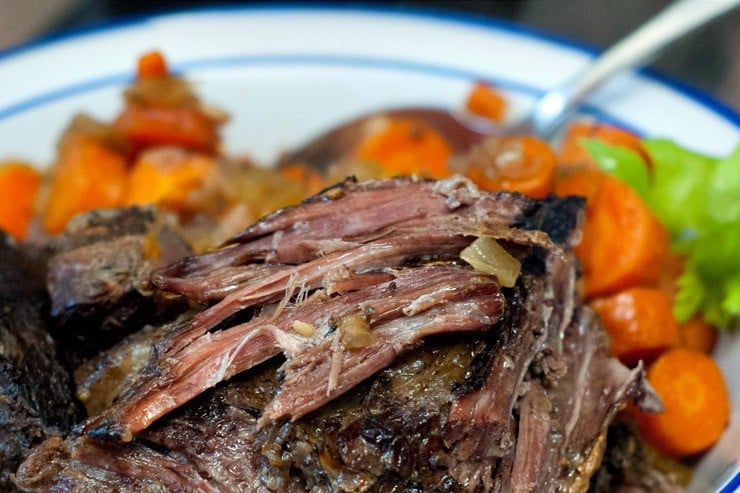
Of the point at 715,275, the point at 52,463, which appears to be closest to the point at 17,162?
the point at 52,463

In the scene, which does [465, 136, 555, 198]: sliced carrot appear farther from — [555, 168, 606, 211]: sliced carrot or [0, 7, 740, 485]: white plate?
[0, 7, 740, 485]: white plate

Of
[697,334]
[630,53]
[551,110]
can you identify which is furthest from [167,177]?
[697,334]

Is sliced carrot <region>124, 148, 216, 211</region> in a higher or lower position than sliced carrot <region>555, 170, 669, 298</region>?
higher

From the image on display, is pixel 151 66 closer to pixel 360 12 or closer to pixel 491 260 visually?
pixel 360 12

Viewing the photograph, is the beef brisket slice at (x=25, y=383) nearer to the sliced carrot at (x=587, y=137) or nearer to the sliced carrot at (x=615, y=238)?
the sliced carrot at (x=615, y=238)

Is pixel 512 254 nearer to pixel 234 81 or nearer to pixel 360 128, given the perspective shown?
pixel 360 128

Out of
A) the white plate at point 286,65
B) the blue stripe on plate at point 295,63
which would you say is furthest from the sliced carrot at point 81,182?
the blue stripe on plate at point 295,63

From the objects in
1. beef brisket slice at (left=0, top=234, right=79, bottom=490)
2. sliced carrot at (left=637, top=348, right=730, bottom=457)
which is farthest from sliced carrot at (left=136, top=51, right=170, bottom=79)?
sliced carrot at (left=637, top=348, right=730, bottom=457)
